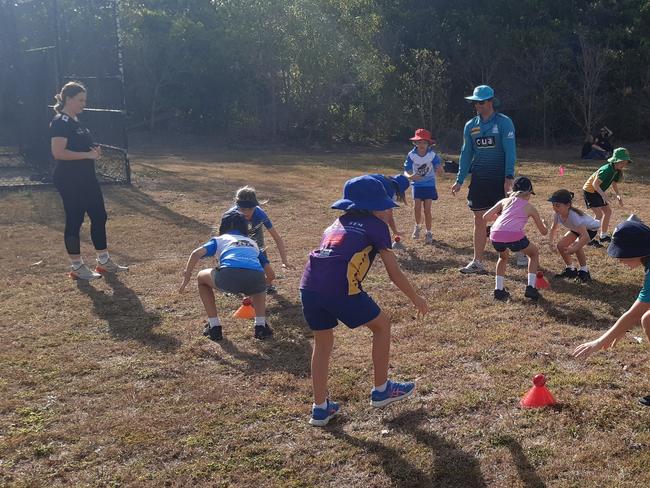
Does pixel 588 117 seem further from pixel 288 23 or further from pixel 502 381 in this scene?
pixel 502 381

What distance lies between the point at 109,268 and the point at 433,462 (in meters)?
5.67

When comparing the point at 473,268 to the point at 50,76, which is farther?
the point at 50,76

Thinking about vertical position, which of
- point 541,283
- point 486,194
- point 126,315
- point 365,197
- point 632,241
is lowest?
point 126,315

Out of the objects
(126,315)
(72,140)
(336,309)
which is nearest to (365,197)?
(336,309)

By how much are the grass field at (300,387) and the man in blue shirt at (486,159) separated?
711mm

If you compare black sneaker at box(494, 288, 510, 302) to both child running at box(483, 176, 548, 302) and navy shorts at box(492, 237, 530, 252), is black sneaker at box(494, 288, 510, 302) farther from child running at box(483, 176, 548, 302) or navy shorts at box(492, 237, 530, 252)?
navy shorts at box(492, 237, 530, 252)

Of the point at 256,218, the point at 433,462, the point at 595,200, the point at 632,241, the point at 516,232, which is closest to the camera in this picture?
the point at 433,462

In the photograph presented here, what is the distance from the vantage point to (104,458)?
4020 mm

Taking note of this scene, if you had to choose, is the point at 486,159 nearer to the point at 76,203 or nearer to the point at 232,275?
the point at 232,275

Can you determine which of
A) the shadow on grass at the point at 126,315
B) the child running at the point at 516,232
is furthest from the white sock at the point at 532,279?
the shadow on grass at the point at 126,315

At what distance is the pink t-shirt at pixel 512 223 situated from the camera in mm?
6707

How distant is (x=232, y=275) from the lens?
563 centimetres

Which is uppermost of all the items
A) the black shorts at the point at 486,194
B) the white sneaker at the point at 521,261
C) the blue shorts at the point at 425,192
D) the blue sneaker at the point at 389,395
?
the black shorts at the point at 486,194

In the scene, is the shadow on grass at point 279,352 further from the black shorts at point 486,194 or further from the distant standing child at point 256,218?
the black shorts at point 486,194
